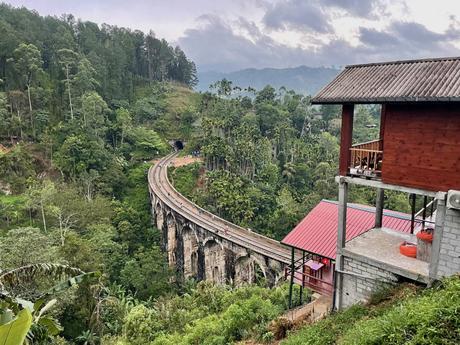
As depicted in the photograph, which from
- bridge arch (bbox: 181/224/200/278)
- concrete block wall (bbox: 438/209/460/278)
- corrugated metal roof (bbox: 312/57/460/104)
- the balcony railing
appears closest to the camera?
corrugated metal roof (bbox: 312/57/460/104)

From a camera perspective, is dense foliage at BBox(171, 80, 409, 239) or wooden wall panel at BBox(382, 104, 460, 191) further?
dense foliage at BBox(171, 80, 409, 239)

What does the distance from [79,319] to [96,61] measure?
188 feet

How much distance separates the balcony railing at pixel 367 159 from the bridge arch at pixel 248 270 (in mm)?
17180

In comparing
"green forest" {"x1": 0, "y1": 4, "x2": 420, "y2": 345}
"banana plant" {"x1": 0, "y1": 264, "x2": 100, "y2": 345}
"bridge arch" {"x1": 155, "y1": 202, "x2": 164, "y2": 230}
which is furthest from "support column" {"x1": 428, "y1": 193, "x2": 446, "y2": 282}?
"bridge arch" {"x1": 155, "y1": 202, "x2": 164, "y2": 230}

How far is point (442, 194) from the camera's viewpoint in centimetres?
942

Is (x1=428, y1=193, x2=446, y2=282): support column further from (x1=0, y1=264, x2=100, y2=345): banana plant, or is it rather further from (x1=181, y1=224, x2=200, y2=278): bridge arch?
(x1=181, y1=224, x2=200, y2=278): bridge arch

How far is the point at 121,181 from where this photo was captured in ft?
161

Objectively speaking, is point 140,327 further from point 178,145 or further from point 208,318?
point 178,145

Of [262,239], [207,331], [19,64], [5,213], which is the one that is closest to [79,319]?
[207,331]

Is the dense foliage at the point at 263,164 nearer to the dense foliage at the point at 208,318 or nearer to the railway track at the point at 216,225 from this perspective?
the railway track at the point at 216,225

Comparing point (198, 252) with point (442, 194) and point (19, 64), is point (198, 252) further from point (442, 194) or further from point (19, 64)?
point (19, 64)

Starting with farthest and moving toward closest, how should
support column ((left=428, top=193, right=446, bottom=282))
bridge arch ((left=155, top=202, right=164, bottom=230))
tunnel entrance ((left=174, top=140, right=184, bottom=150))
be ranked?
1. tunnel entrance ((left=174, top=140, right=184, bottom=150))
2. bridge arch ((left=155, top=202, right=164, bottom=230))
3. support column ((left=428, top=193, right=446, bottom=282))

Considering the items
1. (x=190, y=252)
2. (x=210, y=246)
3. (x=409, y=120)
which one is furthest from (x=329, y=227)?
(x=190, y=252)

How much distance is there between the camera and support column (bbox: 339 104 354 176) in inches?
442
